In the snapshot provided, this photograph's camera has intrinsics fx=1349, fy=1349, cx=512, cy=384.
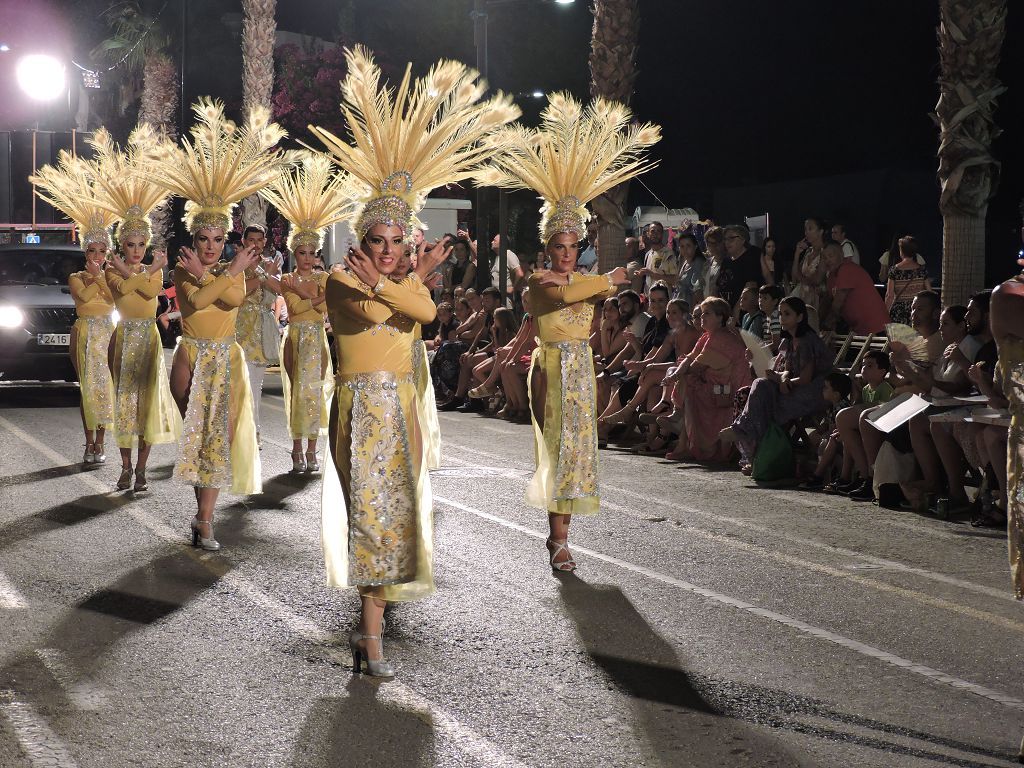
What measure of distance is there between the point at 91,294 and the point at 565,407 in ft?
19.0

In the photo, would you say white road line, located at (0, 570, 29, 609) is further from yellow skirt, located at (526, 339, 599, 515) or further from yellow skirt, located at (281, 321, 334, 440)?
yellow skirt, located at (281, 321, 334, 440)

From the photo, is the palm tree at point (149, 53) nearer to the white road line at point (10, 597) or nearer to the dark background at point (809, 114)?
the dark background at point (809, 114)

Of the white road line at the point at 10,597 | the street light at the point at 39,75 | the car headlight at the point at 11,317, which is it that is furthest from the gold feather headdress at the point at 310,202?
the street light at the point at 39,75

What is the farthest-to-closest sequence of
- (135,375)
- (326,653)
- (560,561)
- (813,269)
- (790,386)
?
(813,269), (790,386), (135,375), (560,561), (326,653)

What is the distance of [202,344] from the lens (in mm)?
8984

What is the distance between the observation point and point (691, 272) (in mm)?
15555

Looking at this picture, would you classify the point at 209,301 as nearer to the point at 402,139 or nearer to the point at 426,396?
the point at 426,396

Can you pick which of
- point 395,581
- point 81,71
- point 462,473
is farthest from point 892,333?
point 81,71

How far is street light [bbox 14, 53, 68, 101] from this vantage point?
4056 cm

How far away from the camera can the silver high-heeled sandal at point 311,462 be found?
1199 centimetres

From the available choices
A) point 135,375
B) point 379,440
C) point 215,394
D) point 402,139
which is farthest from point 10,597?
point 135,375

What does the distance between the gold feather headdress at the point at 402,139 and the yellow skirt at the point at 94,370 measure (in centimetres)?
652

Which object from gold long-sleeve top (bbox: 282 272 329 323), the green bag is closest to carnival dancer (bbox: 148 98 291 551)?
gold long-sleeve top (bbox: 282 272 329 323)

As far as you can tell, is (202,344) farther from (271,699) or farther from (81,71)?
(81,71)
